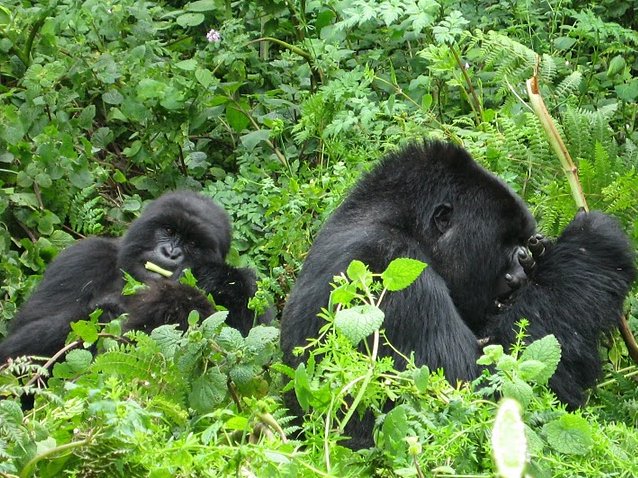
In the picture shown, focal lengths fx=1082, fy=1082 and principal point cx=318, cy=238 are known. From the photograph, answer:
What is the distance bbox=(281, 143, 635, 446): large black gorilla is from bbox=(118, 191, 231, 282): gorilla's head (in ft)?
3.98

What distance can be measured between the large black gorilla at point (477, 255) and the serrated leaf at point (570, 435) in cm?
124

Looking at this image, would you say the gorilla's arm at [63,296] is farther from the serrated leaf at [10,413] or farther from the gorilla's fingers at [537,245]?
the serrated leaf at [10,413]

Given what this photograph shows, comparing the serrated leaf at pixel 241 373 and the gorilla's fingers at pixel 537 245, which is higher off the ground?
the serrated leaf at pixel 241 373

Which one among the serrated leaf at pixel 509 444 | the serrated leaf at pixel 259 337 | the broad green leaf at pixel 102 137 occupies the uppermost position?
the serrated leaf at pixel 509 444

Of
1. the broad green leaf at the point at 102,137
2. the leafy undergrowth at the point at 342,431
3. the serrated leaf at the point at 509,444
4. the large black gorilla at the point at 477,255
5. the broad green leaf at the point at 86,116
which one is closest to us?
the serrated leaf at the point at 509,444

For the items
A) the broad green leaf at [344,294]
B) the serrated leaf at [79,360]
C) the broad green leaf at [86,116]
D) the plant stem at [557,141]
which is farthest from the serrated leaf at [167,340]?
the broad green leaf at [86,116]

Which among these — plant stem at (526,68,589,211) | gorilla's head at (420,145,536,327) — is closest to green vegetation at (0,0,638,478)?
plant stem at (526,68,589,211)

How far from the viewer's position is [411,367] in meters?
2.32

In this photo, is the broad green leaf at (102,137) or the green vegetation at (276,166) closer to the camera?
the green vegetation at (276,166)

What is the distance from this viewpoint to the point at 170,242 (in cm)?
487

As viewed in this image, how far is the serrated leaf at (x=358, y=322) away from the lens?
6.66 ft

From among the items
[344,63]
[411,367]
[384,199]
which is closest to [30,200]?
[344,63]

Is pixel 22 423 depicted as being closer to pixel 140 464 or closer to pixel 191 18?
pixel 140 464

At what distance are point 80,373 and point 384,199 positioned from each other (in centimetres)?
124
